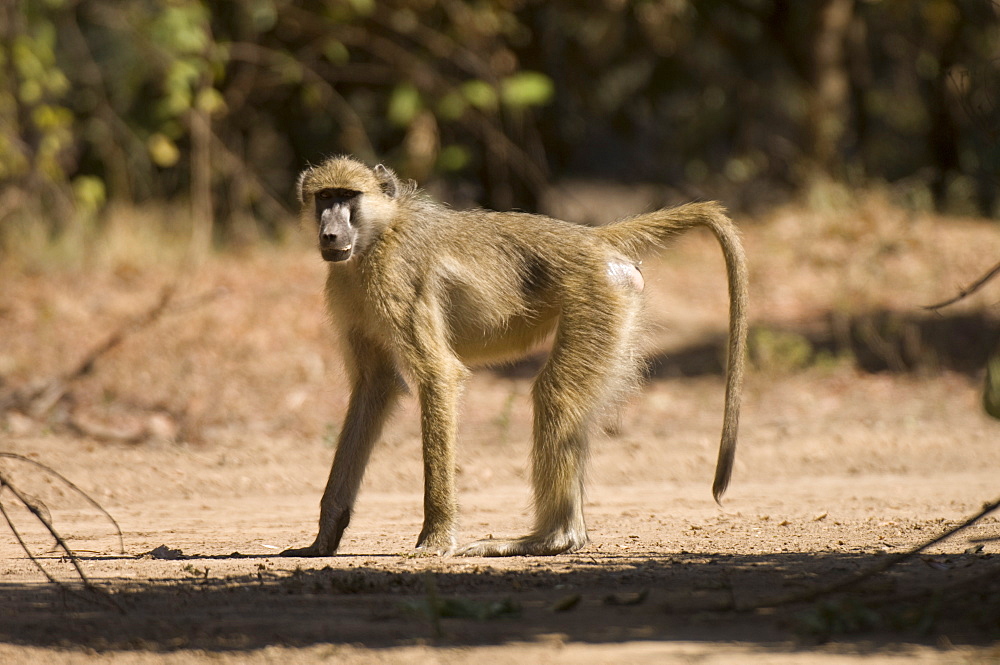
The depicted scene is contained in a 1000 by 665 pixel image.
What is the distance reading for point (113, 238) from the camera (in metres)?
12.6

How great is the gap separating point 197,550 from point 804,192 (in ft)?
35.7

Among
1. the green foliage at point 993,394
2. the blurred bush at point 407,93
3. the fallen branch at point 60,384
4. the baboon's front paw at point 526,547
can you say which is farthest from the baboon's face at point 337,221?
the blurred bush at point 407,93

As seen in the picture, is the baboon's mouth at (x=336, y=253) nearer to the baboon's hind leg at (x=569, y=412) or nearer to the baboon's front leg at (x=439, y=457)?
the baboon's front leg at (x=439, y=457)

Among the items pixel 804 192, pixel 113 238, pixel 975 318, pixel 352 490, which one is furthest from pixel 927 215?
pixel 352 490

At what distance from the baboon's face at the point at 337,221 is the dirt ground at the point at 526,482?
1501mm

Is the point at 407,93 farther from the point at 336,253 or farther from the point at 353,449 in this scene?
the point at 353,449

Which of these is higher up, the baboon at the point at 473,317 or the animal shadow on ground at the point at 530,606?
the baboon at the point at 473,317

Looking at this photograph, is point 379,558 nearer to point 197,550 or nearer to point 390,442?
point 197,550

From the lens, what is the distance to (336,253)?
223 inches

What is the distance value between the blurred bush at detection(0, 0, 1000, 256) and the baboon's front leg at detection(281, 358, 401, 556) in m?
6.31

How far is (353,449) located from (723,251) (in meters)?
2.12

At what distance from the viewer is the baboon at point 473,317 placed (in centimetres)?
549

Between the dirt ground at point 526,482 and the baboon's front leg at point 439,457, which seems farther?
the baboon's front leg at point 439,457

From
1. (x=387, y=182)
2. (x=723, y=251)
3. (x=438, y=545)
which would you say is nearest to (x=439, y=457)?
(x=438, y=545)
